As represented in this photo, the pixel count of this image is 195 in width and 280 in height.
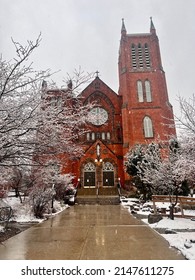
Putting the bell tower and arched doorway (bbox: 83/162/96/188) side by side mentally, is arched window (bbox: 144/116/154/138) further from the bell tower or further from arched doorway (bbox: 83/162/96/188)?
arched doorway (bbox: 83/162/96/188)

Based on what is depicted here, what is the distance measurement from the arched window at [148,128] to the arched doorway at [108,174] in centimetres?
559

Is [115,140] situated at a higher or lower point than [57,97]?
higher

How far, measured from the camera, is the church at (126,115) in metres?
24.7

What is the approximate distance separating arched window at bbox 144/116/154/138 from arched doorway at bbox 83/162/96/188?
24.4 ft

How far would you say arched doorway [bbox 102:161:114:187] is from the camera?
957 inches

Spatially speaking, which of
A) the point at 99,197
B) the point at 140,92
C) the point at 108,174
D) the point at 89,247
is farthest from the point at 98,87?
the point at 89,247

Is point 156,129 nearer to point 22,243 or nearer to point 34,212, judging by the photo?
point 34,212

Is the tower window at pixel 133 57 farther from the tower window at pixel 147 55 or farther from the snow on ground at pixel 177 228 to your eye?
Result: the snow on ground at pixel 177 228

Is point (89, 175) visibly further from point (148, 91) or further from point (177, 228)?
point (177, 228)

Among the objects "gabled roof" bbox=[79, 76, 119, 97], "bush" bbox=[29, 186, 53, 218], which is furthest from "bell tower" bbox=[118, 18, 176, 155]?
"bush" bbox=[29, 186, 53, 218]

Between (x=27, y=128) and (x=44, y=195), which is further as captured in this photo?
(x=44, y=195)
